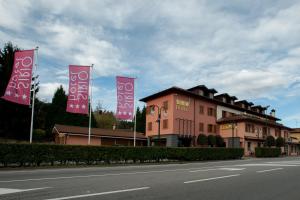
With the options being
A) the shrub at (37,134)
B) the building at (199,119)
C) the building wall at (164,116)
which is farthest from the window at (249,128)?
the shrub at (37,134)

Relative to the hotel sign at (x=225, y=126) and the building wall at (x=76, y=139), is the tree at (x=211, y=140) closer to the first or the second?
the hotel sign at (x=225, y=126)

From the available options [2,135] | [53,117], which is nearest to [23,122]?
[2,135]

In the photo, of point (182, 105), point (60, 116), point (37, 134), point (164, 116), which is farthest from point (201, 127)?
point (60, 116)

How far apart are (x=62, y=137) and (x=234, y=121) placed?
30037 millimetres

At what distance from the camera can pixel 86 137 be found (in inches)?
2192

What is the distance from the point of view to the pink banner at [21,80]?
26750 mm

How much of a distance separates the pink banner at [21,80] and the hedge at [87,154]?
3888mm

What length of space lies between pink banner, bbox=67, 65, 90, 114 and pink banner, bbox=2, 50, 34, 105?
14.6 ft

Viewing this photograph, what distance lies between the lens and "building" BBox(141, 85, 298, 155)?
186 ft

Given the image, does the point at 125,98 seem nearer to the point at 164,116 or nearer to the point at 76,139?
the point at 76,139

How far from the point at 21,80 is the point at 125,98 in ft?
38.4

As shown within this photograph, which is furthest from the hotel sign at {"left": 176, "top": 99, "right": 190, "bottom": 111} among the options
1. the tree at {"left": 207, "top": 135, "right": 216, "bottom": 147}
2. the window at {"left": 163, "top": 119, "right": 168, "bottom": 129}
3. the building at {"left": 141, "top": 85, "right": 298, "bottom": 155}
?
the tree at {"left": 207, "top": 135, "right": 216, "bottom": 147}

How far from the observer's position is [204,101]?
63188 mm

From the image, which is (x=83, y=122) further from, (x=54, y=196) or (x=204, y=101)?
(x=54, y=196)
